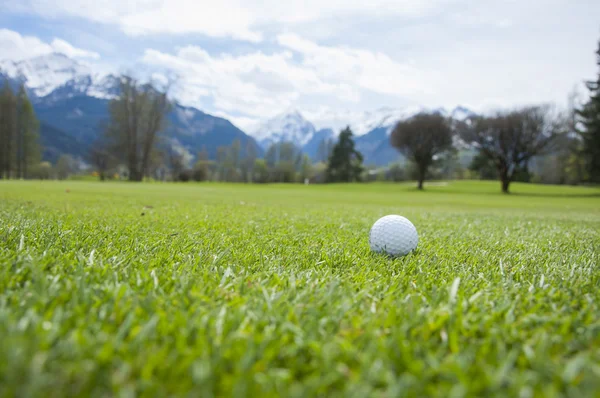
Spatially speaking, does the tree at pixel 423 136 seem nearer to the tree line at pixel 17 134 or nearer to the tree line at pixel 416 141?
the tree line at pixel 416 141

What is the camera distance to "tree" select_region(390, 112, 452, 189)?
3544 cm

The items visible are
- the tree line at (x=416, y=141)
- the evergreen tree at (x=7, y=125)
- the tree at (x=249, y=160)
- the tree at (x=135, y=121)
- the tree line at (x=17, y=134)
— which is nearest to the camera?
the tree line at (x=416, y=141)

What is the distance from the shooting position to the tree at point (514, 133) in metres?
29.9

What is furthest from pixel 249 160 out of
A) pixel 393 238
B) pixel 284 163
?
pixel 393 238

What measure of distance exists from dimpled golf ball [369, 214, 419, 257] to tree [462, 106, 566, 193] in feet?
109

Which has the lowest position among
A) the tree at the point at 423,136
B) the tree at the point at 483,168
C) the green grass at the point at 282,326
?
the green grass at the point at 282,326

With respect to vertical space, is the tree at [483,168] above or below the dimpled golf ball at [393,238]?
above

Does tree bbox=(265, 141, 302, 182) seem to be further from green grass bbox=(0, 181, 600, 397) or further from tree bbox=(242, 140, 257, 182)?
green grass bbox=(0, 181, 600, 397)

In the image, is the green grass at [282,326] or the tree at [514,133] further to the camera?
the tree at [514,133]

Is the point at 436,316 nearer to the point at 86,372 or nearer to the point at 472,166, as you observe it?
the point at 86,372

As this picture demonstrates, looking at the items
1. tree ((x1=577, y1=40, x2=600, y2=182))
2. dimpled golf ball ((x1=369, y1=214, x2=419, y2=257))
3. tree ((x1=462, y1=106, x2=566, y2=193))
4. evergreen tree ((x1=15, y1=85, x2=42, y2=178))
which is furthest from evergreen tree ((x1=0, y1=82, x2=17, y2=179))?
tree ((x1=577, y1=40, x2=600, y2=182))

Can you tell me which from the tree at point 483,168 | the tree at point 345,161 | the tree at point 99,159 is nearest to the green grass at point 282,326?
the tree at point 99,159

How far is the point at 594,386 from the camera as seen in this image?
75 centimetres

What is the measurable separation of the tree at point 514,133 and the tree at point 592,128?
3.70 metres
